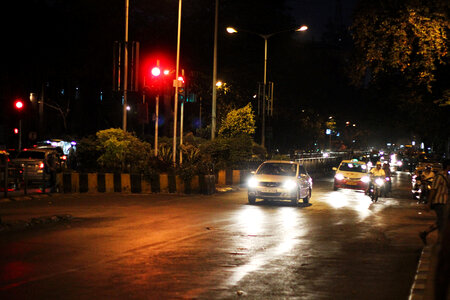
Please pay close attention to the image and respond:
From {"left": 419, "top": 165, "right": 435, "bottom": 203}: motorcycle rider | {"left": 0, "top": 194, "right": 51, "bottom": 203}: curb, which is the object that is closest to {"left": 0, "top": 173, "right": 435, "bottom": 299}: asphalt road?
{"left": 0, "top": 194, "right": 51, "bottom": 203}: curb

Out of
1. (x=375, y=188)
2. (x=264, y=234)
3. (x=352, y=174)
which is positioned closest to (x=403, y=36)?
(x=375, y=188)

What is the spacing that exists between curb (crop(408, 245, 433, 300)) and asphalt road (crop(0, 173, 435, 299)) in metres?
0.17

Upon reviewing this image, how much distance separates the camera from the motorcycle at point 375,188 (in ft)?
83.1

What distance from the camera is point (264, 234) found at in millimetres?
14258

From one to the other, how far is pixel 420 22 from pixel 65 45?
31855mm

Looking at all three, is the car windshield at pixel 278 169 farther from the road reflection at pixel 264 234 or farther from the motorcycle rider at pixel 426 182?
the motorcycle rider at pixel 426 182

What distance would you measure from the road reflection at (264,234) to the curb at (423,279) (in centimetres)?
236

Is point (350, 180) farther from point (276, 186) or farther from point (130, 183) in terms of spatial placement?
point (130, 183)

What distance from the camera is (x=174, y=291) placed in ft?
27.0

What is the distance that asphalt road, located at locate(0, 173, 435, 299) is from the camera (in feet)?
27.8

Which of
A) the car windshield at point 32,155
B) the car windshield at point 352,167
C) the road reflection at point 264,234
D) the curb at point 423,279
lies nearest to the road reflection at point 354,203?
the road reflection at point 264,234

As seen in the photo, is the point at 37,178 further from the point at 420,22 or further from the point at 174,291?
the point at 174,291

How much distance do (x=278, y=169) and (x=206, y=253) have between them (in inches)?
524

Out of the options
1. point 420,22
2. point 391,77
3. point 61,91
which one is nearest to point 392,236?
point 420,22
